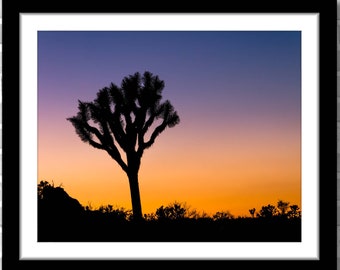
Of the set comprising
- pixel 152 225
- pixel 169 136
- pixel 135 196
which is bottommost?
pixel 152 225

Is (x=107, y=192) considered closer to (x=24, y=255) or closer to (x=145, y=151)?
(x=145, y=151)

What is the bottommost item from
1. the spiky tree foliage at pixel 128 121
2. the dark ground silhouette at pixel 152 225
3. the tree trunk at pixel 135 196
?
the dark ground silhouette at pixel 152 225

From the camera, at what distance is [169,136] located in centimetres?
369

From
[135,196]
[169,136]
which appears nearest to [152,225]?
[135,196]

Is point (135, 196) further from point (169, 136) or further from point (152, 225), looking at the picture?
point (169, 136)

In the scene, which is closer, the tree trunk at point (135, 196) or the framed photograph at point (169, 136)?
the framed photograph at point (169, 136)

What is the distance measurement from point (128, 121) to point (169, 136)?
28 centimetres

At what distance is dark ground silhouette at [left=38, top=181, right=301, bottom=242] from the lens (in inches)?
140

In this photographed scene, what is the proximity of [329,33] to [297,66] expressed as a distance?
282 millimetres

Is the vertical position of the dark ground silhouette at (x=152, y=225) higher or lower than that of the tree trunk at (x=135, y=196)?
lower

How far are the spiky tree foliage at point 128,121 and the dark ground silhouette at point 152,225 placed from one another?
0.11m

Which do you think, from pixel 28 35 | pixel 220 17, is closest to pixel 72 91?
pixel 28 35

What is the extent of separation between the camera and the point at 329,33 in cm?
341

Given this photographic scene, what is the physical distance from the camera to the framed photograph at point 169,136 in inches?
135
